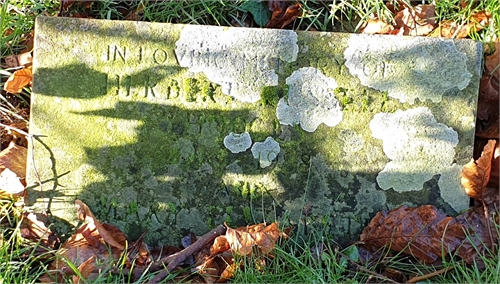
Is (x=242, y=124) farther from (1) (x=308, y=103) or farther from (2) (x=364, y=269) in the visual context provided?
(2) (x=364, y=269)

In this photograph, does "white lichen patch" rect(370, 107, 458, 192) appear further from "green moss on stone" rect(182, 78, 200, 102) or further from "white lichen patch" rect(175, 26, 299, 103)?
"green moss on stone" rect(182, 78, 200, 102)

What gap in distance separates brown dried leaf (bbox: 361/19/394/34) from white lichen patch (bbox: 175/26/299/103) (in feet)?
1.71

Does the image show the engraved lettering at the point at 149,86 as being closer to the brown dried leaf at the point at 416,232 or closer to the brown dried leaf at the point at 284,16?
the brown dried leaf at the point at 284,16

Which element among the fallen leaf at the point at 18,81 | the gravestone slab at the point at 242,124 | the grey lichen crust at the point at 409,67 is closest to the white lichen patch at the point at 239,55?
the gravestone slab at the point at 242,124

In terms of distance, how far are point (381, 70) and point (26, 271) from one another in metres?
1.81

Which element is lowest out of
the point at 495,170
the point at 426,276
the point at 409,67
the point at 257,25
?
the point at 426,276

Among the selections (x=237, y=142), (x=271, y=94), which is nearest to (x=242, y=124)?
(x=237, y=142)

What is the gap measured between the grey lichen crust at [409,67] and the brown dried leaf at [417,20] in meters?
0.31

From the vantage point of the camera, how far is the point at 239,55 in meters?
2.71

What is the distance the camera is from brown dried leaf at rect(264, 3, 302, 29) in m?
3.04

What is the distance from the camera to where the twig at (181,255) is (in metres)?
2.52

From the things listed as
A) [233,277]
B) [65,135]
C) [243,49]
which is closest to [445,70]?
[243,49]

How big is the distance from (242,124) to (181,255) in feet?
2.15

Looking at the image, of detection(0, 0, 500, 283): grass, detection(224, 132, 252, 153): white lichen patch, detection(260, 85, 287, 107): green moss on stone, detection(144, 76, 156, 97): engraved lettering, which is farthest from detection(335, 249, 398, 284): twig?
detection(144, 76, 156, 97): engraved lettering
